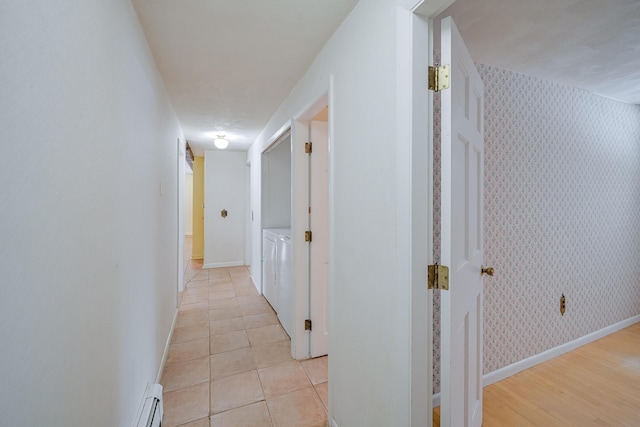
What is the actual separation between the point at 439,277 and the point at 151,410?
60.6 inches

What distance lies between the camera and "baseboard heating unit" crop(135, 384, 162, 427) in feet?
4.18

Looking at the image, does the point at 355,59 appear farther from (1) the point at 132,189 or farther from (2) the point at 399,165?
(1) the point at 132,189

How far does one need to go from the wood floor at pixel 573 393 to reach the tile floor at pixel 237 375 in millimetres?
916

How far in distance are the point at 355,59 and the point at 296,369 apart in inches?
89.7

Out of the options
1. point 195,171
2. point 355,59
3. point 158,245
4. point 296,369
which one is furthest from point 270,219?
point 195,171

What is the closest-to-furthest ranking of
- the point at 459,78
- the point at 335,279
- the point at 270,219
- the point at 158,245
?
the point at 459,78
the point at 335,279
the point at 158,245
the point at 270,219

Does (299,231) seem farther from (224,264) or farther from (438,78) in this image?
(224,264)

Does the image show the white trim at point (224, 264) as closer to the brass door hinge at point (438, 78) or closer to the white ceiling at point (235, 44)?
the white ceiling at point (235, 44)

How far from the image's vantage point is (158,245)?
202 centimetres

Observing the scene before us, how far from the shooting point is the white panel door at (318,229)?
231cm

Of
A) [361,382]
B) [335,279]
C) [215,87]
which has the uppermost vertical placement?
[215,87]

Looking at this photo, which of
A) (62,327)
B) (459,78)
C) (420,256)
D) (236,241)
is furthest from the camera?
(236,241)

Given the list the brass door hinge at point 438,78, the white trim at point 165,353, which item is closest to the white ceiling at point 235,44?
the brass door hinge at point 438,78

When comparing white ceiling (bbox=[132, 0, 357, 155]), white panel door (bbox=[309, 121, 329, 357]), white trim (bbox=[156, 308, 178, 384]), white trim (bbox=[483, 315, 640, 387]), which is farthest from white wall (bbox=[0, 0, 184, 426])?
white trim (bbox=[483, 315, 640, 387])
